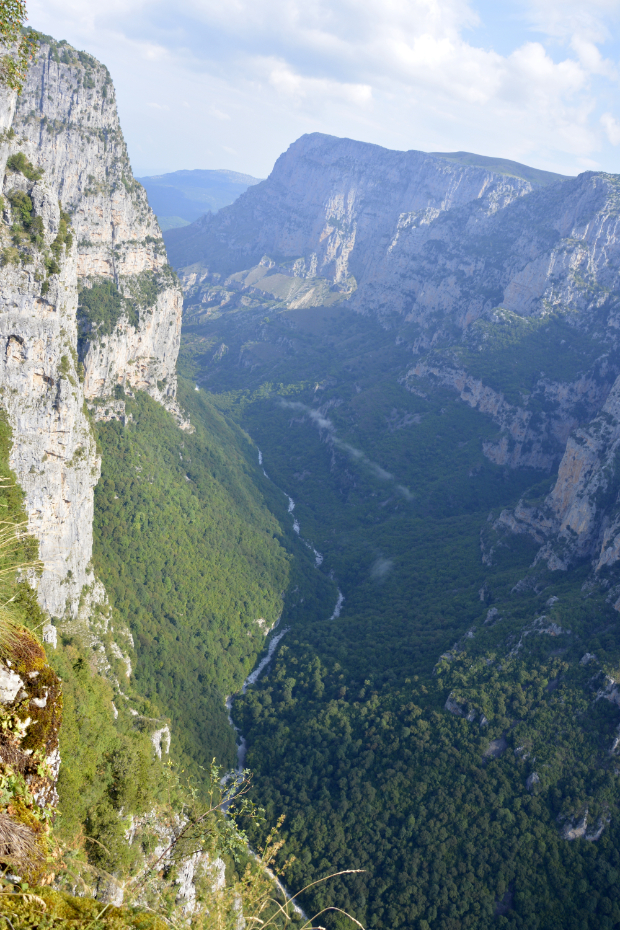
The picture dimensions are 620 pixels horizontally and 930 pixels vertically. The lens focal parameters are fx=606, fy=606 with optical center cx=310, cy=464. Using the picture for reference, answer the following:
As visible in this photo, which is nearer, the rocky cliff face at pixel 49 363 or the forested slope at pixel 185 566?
the rocky cliff face at pixel 49 363

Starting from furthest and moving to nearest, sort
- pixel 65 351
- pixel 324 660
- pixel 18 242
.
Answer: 1. pixel 324 660
2. pixel 65 351
3. pixel 18 242

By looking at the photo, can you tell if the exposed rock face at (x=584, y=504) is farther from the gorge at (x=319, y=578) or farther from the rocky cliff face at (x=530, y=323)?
the gorge at (x=319, y=578)

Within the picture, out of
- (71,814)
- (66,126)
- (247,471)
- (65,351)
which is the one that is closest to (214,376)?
(247,471)

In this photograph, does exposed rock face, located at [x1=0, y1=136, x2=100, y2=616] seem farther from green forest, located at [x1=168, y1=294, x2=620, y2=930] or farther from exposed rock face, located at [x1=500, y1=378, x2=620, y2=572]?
exposed rock face, located at [x1=500, y1=378, x2=620, y2=572]

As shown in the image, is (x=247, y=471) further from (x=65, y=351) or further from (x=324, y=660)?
(x=65, y=351)

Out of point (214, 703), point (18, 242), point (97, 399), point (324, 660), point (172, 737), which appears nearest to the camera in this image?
point (18, 242)

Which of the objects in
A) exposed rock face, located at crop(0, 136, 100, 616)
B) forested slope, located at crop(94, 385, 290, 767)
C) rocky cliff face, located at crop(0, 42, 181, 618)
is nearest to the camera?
exposed rock face, located at crop(0, 136, 100, 616)

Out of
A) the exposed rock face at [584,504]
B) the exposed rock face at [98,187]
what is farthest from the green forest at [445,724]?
the exposed rock face at [98,187]

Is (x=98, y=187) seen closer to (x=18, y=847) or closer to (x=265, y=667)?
(x=265, y=667)

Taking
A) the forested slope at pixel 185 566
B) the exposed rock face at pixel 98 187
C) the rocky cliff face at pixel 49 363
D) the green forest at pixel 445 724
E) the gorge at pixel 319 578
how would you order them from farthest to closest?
the exposed rock face at pixel 98 187
the forested slope at pixel 185 566
the green forest at pixel 445 724
the rocky cliff face at pixel 49 363
the gorge at pixel 319 578

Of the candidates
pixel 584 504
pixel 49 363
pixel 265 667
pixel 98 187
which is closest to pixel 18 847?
pixel 49 363

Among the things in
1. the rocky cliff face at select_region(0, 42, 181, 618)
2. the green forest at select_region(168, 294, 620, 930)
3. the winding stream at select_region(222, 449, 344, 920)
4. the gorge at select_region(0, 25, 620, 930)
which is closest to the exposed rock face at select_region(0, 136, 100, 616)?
the rocky cliff face at select_region(0, 42, 181, 618)
